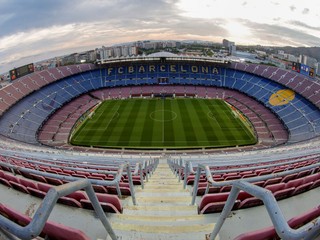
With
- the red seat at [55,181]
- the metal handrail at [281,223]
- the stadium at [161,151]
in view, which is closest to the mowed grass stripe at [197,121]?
the stadium at [161,151]

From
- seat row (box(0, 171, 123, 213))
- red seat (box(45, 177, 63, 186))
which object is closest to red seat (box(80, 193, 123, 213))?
seat row (box(0, 171, 123, 213))

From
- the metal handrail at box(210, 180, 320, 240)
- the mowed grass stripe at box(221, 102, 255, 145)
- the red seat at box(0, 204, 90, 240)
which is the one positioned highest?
the metal handrail at box(210, 180, 320, 240)

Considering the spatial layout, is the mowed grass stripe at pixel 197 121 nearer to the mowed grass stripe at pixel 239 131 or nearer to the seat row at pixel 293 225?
the mowed grass stripe at pixel 239 131

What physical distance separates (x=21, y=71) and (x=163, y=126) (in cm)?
3288

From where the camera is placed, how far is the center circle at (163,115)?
42.2m

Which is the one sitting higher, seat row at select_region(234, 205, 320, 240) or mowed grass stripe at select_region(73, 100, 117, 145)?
seat row at select_region(234, 205, 320, 240)

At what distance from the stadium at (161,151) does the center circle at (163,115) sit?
0.36m

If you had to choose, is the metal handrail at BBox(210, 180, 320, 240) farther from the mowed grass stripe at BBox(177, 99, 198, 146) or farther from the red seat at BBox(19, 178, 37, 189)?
the mowed grass stripe at BBox(177, 99, 198, 146)

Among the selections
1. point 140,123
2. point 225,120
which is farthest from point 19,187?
point 225,120

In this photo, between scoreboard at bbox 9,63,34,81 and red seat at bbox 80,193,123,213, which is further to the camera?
scoreboard at bbox 9,63,34,81

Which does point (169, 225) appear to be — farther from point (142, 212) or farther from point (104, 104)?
point (104, 104)

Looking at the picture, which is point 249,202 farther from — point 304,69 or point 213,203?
point 304,69

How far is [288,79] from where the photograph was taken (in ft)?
160

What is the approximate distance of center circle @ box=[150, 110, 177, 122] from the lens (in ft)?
138
